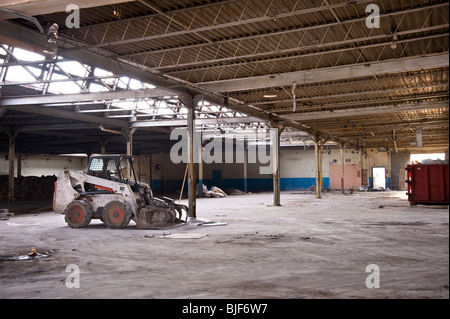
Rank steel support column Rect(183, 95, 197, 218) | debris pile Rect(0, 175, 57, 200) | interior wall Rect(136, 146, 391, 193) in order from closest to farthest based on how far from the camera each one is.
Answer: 1. steel support column Rect(183, 95, 197, 218)
2. debris pile Rect(0, 175, 57, 200)
3. interior wall Rect(136, 146, 391, 193)

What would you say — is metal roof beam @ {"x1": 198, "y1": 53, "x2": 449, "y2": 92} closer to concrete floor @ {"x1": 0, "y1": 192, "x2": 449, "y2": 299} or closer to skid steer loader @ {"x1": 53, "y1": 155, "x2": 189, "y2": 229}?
skid steer loader @ {"x1": 53, "y1": 155, "x2": 189, "y2": 229}

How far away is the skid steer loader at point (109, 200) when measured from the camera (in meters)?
14.6

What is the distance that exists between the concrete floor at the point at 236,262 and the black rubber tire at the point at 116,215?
0.31 m


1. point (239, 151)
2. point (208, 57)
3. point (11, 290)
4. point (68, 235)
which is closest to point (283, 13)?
point (208, 57)

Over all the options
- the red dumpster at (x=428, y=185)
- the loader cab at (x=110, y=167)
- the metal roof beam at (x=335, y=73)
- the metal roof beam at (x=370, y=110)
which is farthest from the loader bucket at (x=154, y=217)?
the red dumpster at (x=428, y=185)

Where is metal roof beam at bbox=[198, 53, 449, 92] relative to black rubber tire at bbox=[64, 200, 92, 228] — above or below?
above

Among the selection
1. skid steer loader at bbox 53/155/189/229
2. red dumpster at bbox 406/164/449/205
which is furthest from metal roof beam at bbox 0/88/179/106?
red dumpster at bbox 406/164/449/205

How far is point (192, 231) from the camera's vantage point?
1380 cm

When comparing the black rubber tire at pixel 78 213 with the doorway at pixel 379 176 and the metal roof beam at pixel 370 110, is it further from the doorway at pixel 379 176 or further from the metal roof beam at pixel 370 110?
the doorway at pixel 379 176

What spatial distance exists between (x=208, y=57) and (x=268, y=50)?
2.10m

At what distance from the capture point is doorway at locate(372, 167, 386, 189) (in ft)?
152

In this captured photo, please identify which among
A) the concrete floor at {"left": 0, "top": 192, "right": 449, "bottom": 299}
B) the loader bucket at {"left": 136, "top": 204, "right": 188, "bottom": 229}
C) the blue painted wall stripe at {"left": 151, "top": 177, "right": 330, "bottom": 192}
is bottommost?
the concrete floor at {"left": 0, "top": 192, "right": 449, "bottom": 299}

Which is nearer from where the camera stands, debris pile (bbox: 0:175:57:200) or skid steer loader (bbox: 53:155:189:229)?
skid steer loader (bbox: 53:155:189:229)
